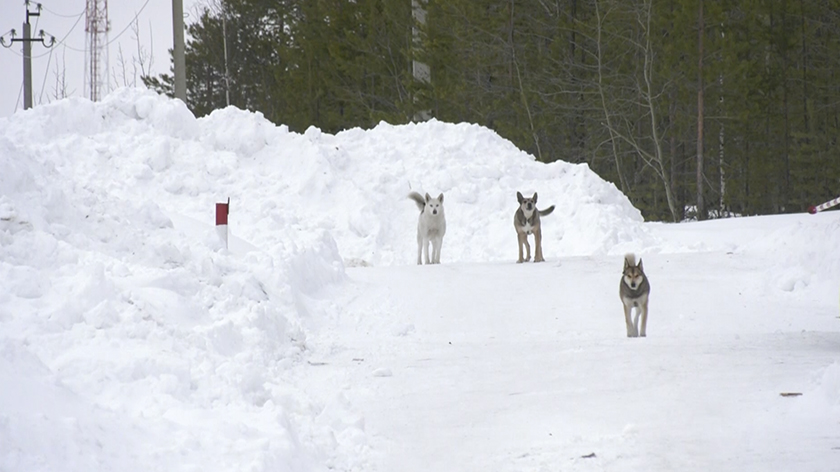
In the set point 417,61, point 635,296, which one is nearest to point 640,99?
point 417,61

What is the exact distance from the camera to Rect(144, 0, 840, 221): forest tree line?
29062 mm

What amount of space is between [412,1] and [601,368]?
27.7m

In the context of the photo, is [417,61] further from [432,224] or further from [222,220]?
[222,220]

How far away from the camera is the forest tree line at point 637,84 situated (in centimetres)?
2906

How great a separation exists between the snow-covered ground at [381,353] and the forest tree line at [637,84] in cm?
1263

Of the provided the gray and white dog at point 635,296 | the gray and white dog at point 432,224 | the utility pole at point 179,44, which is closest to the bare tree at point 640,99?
the utility pole at point 179,44

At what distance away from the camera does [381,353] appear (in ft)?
30.0

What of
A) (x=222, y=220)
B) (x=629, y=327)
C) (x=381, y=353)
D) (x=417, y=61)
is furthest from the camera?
(x=417, y=61)

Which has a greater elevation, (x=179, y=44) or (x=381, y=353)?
(x=179, y=44)

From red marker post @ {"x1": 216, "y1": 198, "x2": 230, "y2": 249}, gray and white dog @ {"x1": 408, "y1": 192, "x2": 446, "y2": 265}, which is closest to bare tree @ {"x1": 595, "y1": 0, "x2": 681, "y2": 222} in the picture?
gray and white dog @ {"x1": 408, "y1": 192, "x2": 446, "y2": 265}

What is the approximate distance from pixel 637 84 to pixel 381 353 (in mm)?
22360

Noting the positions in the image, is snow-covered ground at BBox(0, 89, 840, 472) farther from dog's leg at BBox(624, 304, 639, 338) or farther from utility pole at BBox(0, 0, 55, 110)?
utility pole at BBox(0, 0, 55, 110)

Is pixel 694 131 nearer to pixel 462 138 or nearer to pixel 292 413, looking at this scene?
pixel 462 138

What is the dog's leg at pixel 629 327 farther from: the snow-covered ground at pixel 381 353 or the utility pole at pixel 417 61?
the utility pole at pixel 417 61
